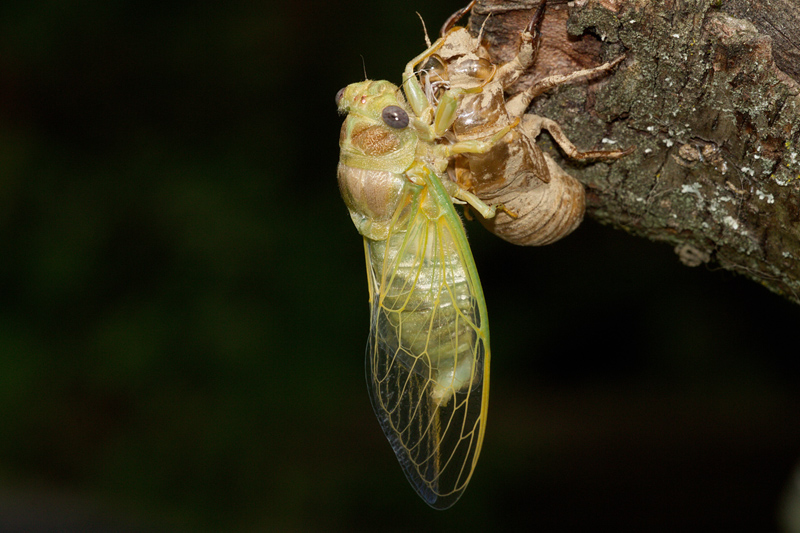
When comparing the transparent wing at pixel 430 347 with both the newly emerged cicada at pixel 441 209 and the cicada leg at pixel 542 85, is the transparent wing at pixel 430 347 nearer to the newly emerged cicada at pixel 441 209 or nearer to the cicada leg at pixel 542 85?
the newly emerged cicada at pixel 441 209

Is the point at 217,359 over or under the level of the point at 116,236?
under

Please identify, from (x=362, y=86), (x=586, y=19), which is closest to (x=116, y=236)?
(x=362, y=86)

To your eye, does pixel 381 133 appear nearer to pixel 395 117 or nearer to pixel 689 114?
pixel 395 117

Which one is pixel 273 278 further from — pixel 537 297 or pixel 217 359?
pixel 537 297

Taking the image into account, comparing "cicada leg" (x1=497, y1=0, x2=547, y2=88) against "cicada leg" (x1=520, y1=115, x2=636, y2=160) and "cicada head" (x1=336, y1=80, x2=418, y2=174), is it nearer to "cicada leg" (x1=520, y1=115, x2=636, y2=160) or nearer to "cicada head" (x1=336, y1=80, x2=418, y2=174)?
"cicada leg" (x1=520, y1=115, x2=636, y2=160)

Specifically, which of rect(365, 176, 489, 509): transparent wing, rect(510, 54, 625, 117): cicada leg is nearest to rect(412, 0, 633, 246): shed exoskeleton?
rect(510, 54, 625, 117): cicada leg
